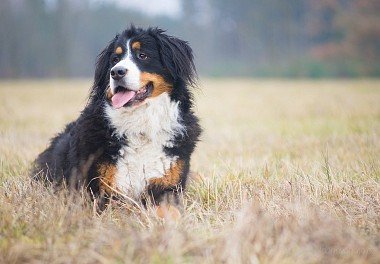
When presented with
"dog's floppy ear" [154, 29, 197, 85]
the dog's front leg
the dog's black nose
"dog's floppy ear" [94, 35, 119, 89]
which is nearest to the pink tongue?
the dog's black nose

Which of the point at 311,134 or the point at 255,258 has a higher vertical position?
the point at 255,258

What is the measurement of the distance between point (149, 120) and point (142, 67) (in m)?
0.55

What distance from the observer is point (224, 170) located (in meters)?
5.66

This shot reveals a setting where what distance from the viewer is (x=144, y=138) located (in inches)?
188

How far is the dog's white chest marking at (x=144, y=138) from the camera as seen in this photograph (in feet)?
15.0

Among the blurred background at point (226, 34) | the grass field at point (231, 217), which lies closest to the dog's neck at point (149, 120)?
the grass field at point (231, 217)

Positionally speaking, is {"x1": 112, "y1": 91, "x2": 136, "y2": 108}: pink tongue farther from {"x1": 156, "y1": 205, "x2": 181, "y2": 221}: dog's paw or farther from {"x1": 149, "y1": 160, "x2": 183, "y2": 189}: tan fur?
{"x1": 156, "y1": 205, "x2": 181, "y2": 221}: dog's paw

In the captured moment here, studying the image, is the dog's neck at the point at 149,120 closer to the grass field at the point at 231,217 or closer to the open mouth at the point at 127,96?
the open mouth at the point at 127,96

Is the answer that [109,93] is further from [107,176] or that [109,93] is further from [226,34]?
[226,34]

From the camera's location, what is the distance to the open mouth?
4.71 metres

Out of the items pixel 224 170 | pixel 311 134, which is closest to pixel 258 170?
pixel 224 170

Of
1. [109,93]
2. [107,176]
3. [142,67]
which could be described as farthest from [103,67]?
[107,176]

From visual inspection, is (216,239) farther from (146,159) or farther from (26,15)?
(26,15)

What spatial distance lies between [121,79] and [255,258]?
2.39 m
